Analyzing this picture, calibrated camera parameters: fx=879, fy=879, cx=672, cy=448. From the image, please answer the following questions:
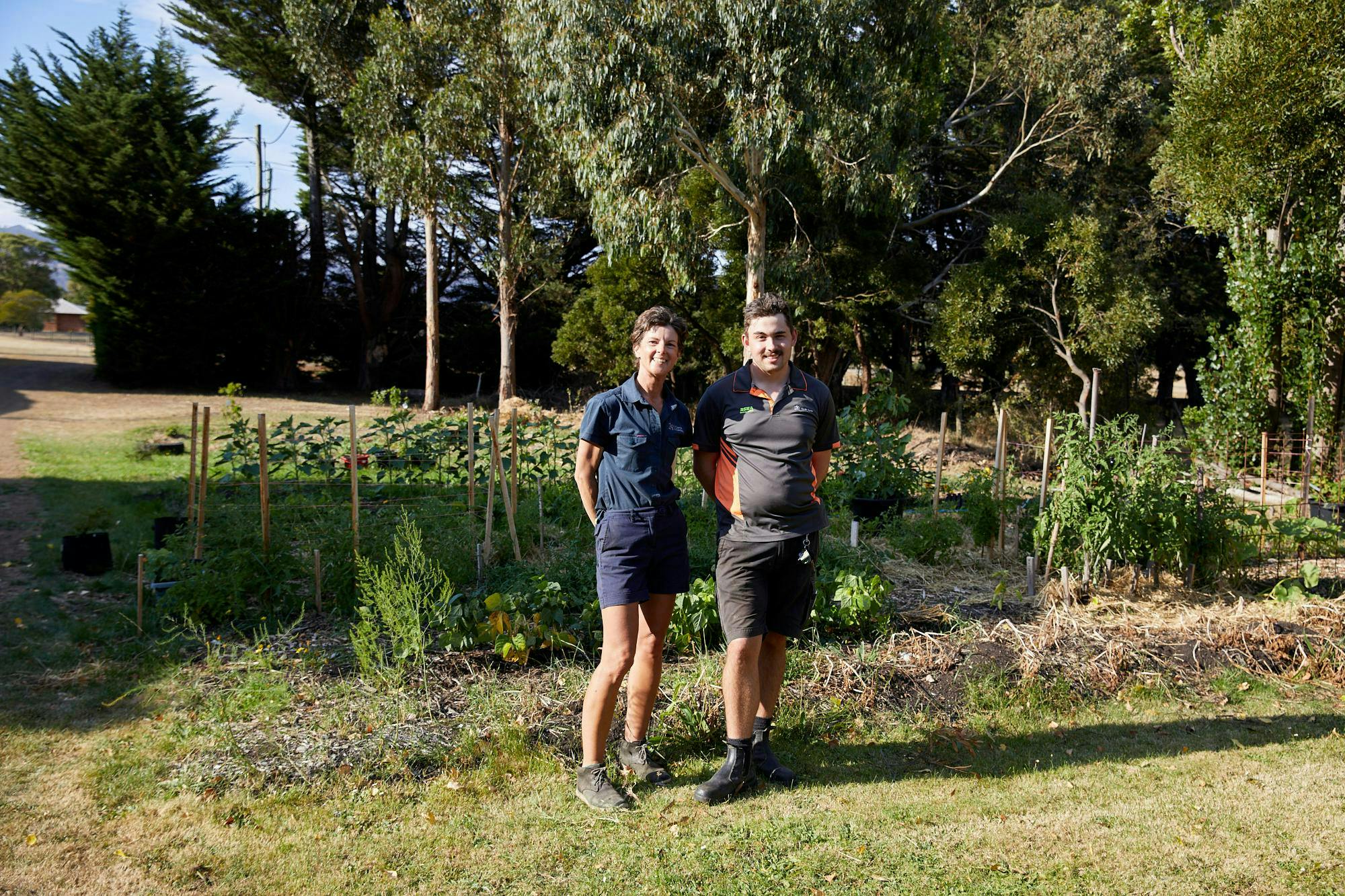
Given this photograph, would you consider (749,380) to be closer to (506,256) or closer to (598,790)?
(598,790)

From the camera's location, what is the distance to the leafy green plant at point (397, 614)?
11.9ft

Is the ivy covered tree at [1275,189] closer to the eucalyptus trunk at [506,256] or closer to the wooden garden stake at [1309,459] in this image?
the wooden garden stake at [1309,459]

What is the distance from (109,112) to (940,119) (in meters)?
16.8

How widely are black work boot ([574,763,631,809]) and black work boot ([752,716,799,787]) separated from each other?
1.69ft

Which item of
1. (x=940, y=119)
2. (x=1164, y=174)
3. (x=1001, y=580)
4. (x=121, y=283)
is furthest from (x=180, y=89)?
(x=1001, y=580)

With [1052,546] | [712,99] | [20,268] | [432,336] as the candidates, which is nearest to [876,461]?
[1052,546]

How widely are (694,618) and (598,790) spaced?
3.73ft

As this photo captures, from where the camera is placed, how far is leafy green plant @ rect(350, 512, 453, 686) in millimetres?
3621

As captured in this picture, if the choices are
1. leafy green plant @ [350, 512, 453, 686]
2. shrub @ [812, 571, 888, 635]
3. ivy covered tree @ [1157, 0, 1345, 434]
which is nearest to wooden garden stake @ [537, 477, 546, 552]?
leafy green plant @ [350, 512, 453, 686]

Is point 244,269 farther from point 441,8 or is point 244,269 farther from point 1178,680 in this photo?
point 1178,680

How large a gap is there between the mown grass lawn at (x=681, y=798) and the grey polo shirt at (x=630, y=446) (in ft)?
3.45

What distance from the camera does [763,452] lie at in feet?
9.64

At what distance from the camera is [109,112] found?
18.1m

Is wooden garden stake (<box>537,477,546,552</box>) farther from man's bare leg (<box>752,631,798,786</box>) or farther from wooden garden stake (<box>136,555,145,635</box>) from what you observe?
man's bare leg (<box>752,631,798,786</box>)
